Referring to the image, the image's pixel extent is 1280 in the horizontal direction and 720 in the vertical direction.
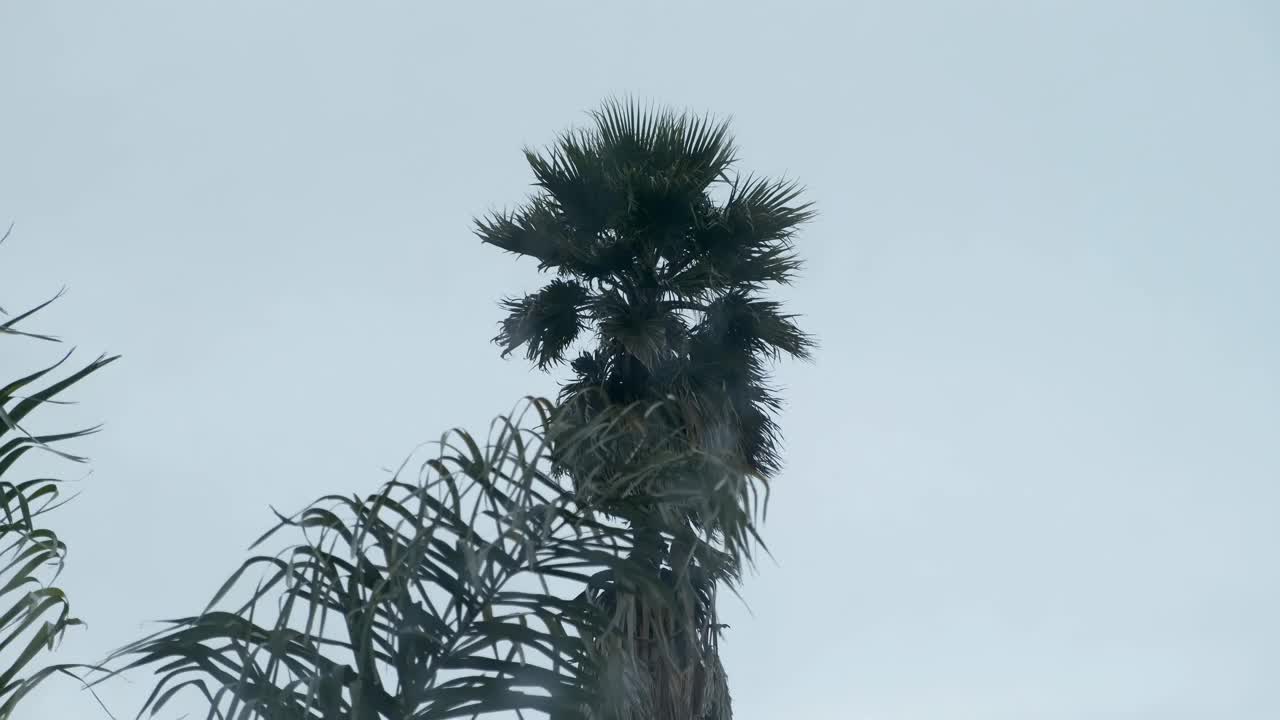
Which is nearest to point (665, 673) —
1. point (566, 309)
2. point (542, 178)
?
point (566, 309)

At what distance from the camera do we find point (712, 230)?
22.6ft

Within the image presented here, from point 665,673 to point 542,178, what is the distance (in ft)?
10.4

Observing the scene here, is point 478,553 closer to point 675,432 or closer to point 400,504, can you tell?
point 400,504

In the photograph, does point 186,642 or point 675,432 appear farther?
point 675,432

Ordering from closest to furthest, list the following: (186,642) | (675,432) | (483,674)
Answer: (186,642), (483,674), (675,432)

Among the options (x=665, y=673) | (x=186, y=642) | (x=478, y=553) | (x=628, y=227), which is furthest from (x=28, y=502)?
(x=628, y=227)

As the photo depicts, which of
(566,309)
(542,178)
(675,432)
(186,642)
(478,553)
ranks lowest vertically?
(186,642)

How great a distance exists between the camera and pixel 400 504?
2.04 meters

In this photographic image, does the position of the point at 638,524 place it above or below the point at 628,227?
below

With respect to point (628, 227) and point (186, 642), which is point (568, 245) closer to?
point (628, 227)

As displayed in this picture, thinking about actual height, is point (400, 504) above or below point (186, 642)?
above

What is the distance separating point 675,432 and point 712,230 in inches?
187

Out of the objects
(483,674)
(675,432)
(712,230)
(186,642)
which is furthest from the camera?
(712,230)

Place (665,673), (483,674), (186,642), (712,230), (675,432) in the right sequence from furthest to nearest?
(712,230) < (665,673) < (675,432) < (483,674) < (186,642)
